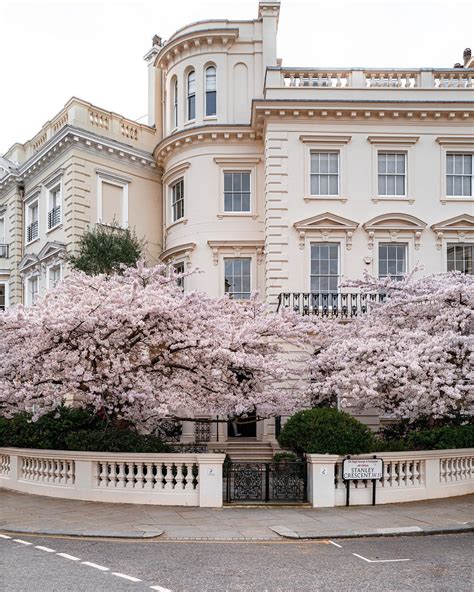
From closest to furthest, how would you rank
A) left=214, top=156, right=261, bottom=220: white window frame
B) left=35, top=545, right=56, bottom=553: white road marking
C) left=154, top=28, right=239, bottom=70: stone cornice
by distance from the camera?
left=35, top=545, right=56, bottom=553: white road marking → left=214, top=156, right=261, bottom=220: white window frame → left=154, top=28, right=239, bottom=70: stone cornice

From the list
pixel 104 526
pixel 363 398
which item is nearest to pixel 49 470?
pixel 104 526

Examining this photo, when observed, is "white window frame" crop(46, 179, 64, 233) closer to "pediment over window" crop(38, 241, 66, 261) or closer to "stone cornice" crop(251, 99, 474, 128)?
"pediment over window" crop(38, 241, 66, 261)

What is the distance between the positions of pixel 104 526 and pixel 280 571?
4473mm

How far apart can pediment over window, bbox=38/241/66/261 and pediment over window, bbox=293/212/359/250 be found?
9617 mm

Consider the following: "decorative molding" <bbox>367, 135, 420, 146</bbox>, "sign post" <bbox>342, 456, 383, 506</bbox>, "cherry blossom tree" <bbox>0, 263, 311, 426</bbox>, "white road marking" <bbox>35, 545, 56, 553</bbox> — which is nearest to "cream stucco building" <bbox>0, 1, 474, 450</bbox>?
"decorative molding" <bbox>367, 135, 420, 146</bbox>

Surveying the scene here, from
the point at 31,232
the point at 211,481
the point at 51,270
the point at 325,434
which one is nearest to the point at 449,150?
the point at 325,434

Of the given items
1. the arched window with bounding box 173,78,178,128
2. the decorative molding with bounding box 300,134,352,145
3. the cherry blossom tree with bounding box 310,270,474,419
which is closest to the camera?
the cherry blossom tree with bounding box 310,270,474,419

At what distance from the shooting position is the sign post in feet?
51.5

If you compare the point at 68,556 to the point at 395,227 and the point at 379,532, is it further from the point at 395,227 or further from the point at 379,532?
the point at 395,227

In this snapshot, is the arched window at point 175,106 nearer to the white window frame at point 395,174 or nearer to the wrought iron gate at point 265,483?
the white window frame at point 395,174

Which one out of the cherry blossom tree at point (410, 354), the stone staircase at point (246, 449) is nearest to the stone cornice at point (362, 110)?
the cherry blossom tree at point (410, 354)

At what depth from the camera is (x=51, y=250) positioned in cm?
3025

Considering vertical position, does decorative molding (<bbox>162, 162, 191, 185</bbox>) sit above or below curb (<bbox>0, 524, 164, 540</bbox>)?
above

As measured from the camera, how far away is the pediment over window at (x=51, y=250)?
29.4 metres
